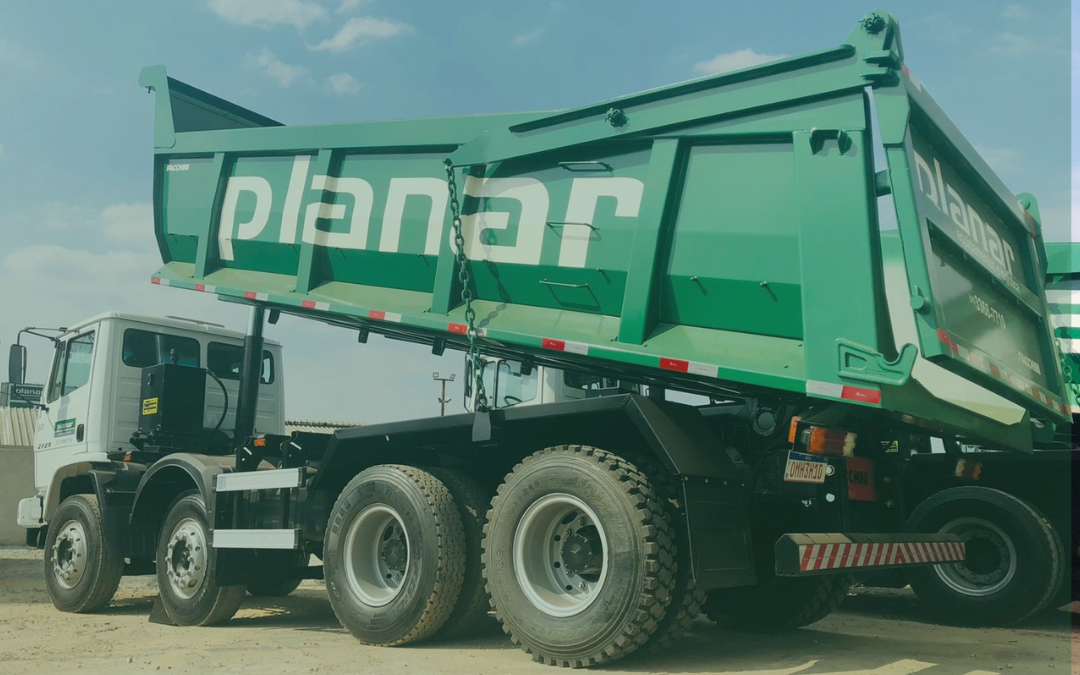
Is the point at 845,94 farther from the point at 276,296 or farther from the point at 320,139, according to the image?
the point at 276,296

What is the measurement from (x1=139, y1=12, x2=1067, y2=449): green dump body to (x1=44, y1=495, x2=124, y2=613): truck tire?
8.94ft

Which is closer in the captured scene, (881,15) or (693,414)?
(881,15)

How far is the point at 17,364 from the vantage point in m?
8.59

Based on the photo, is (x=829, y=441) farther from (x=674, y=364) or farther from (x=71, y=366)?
(x=71, y=366)

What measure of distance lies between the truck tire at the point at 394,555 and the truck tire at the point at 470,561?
0.05 meters

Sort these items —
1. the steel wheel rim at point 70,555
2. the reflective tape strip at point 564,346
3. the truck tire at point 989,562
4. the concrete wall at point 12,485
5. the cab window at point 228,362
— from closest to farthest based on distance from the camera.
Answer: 1. the reflective tape strip at point 564,346
2. the truck tire at point 989,562
3. the steel wheel rim at point 70,555
4. the cab window at point 228,362
5. the concrete wall at point 12,485

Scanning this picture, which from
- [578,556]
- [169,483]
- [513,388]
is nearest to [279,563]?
[169,483]

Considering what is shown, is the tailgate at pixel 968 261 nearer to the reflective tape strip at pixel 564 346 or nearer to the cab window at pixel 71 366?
the reflective tape strip at pixel 564 346

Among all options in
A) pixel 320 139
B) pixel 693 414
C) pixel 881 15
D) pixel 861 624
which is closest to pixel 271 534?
pixel 320 139

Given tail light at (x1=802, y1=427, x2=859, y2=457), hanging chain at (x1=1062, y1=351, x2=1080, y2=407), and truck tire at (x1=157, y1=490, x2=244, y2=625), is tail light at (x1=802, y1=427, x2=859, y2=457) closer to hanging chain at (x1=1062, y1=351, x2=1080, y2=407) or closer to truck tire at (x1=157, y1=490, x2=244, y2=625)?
hanging chain at (x1=1062, y1=351, x2=1080, y2=407)

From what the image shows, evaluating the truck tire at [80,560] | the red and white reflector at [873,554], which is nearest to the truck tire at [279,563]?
the truck tire at [80,560]

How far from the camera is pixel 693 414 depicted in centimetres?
524

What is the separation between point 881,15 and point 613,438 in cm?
Result: 252

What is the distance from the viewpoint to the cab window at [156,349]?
29.3ft
